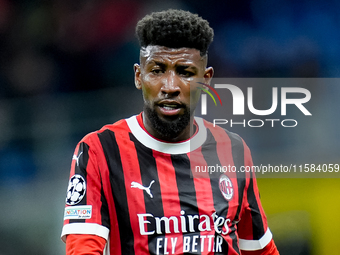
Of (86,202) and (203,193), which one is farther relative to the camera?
(203,193)

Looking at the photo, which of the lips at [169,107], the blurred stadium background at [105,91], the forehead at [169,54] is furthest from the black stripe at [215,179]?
the blurred stadium background at [105,91]

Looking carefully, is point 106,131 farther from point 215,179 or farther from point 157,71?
point 215,179

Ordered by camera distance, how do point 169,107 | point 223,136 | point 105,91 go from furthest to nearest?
point 105,91 → point 223,136 → point 169,107

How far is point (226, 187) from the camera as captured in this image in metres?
1.60

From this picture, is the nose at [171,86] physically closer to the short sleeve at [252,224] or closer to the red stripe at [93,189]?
the red stripe at [93,189]

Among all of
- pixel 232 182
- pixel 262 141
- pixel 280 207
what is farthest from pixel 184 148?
pixel 280 207

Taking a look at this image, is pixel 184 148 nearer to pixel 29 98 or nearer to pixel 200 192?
Result: pixel 200 192

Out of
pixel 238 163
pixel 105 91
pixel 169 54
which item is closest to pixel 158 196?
pixel 238 163

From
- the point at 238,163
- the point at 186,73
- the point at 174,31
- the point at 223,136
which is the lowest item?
the point at 238,163

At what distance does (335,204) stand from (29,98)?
2.16 metres

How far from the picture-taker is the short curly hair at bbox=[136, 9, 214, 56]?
151cm

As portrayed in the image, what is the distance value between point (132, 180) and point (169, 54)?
49cm

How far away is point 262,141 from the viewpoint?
259 centimetres

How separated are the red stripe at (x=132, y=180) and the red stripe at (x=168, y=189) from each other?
3.2 inches
